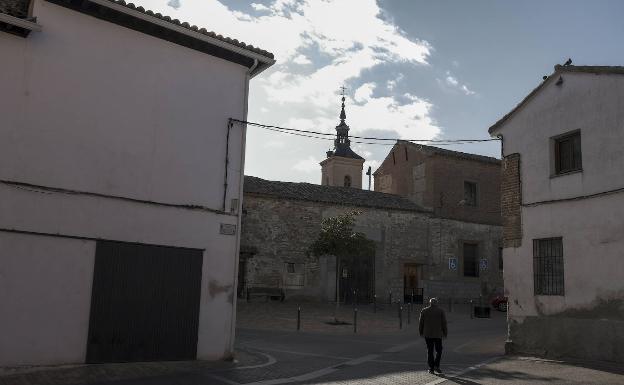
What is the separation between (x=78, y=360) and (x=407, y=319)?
15161 mm

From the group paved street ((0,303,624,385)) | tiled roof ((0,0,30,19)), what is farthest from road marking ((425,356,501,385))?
tiled roof ((0,0,30,19))

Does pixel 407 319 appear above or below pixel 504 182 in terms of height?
below

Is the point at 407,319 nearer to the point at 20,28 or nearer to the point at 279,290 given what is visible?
the point at 279,290

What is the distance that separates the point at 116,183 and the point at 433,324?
6.69 meters

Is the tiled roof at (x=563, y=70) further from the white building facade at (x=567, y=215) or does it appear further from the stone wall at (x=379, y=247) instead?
the stone wall at (x=379, y=247)

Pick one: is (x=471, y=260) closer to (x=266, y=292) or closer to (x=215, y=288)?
(x=266, y=292)

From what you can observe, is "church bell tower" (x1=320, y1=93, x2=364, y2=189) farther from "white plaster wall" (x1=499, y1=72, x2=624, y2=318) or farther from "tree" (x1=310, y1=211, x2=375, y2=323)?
"white plaster wall" (x1=499, y1=72, x2=624, y2=318)

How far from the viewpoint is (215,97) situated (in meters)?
12.1

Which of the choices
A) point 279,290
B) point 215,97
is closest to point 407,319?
point 279,290

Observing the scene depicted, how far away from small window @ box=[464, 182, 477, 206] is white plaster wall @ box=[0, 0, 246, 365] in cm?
2366

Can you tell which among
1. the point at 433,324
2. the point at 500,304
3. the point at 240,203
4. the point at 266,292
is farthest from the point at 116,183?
the point at 500,304

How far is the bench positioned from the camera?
25.9 m

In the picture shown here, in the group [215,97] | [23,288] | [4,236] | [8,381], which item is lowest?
[8,381]

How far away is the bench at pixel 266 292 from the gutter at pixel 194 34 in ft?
48.9
